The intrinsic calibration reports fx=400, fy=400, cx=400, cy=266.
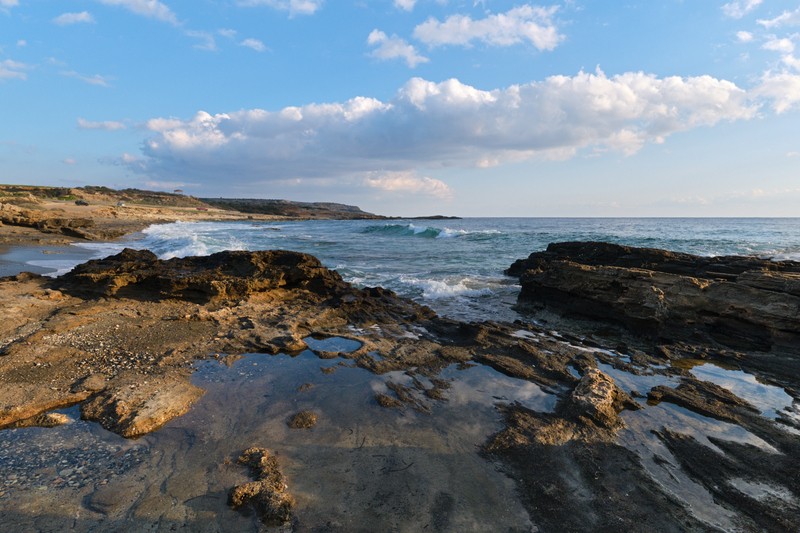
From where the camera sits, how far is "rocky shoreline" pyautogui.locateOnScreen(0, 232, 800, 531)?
12.0 feet

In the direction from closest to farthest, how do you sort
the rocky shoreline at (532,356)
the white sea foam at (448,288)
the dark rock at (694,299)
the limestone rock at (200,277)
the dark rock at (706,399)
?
the rocky shoreline at (532,356) → the dark rock at (706,399) → the dark rock at (694,299) → the limestone rock at (200,277) → the white sea foam at (448,288)

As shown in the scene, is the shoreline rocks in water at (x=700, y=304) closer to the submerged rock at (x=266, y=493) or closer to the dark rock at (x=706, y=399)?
the dark rock at (x=706, y=399)

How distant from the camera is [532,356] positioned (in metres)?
6.78

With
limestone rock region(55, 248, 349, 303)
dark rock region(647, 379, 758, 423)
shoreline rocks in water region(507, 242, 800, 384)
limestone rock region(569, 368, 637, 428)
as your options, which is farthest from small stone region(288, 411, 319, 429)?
shoreline rocks in water region(507, 242, 800, 384)

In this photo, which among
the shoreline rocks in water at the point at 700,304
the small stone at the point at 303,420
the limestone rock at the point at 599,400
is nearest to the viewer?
the small stone at the point at 303,420

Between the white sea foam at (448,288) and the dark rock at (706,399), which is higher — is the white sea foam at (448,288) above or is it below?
above

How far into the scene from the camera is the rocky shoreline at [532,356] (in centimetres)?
364

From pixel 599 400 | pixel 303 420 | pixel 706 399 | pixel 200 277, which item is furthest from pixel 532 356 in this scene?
pixel 200 277

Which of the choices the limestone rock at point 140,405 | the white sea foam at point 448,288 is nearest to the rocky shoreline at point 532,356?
the limestone rock at point 140,405

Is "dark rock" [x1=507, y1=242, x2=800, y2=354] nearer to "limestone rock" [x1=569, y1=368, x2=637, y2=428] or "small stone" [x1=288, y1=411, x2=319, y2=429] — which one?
"limestone rock" [x1=569, y1=368, x2=637, y2=428]

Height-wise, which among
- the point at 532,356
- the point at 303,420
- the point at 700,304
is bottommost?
the point at 303,420

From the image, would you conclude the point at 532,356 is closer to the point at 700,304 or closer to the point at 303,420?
the point at 303,420

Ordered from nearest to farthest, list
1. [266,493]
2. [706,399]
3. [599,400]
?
[266,493] < [599,400] < [706,399]

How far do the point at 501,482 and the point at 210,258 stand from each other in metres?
10.2
